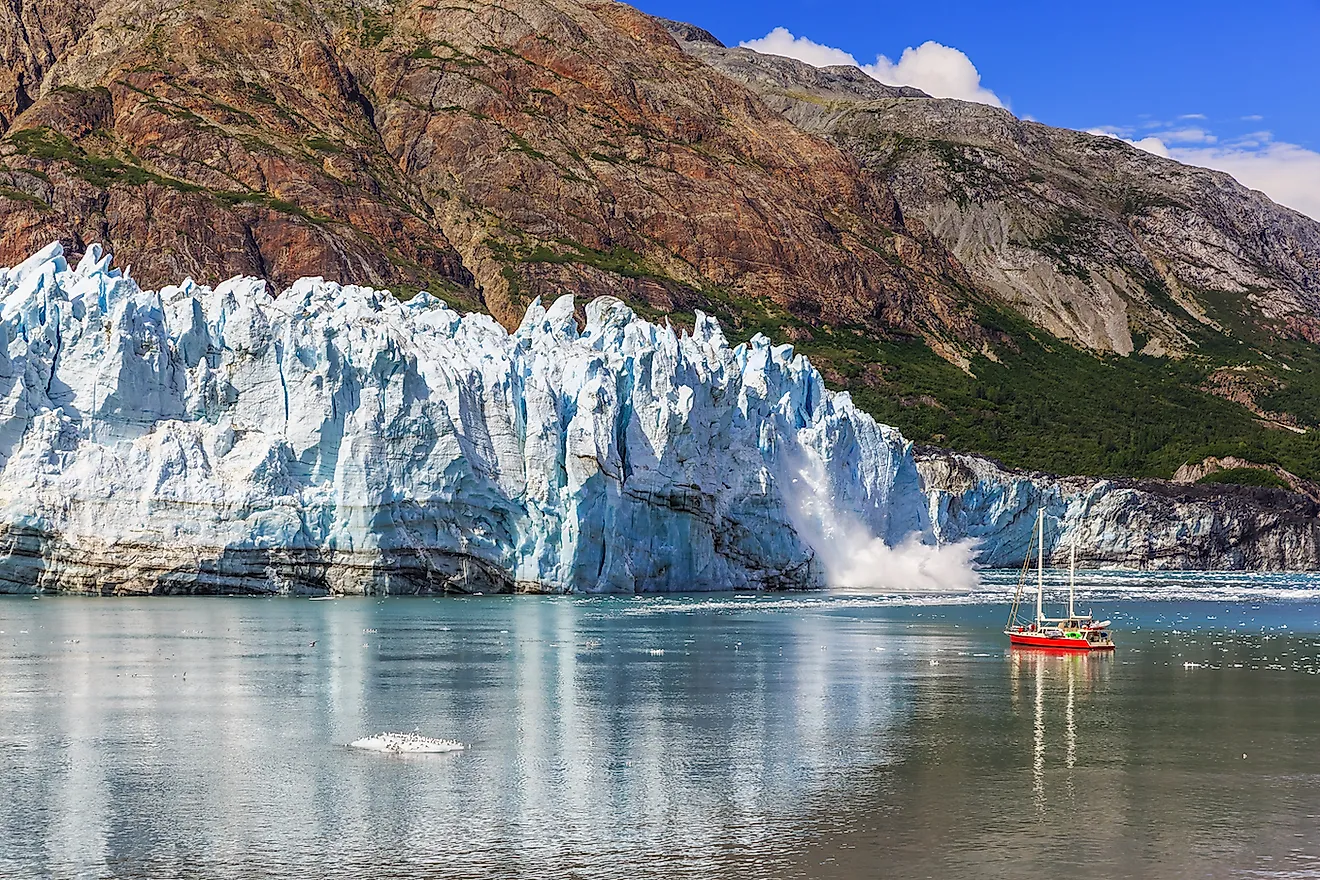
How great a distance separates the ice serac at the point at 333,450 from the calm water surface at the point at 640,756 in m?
7.94

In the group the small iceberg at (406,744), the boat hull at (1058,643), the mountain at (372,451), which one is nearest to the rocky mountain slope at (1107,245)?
the mountain at (372,451)

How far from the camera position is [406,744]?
21.5 meters

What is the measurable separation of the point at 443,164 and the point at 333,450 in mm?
93972

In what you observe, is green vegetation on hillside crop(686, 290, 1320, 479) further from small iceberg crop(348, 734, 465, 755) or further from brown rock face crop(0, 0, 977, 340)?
small iceberg crop(348, 734, 465, 755)

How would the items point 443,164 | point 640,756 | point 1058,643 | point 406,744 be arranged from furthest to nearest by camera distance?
point 443,164
point 1058,643
point 406,744
point 640,756

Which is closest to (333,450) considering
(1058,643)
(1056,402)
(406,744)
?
(1058,643)

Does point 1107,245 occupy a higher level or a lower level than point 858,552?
higher

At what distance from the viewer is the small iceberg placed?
69.7ft

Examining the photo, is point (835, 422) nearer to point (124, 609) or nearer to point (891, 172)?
point (124, 609)

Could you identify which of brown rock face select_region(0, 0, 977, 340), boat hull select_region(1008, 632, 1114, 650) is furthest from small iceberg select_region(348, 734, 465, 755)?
brown rock face select_region(0, 0, 977, 340)

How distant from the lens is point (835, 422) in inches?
2566

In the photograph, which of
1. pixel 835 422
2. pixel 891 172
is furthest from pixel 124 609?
pixel 891 172

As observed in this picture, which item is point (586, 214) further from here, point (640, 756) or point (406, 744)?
point (640, 756)

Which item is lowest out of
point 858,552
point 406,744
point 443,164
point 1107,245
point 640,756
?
point 640,756
